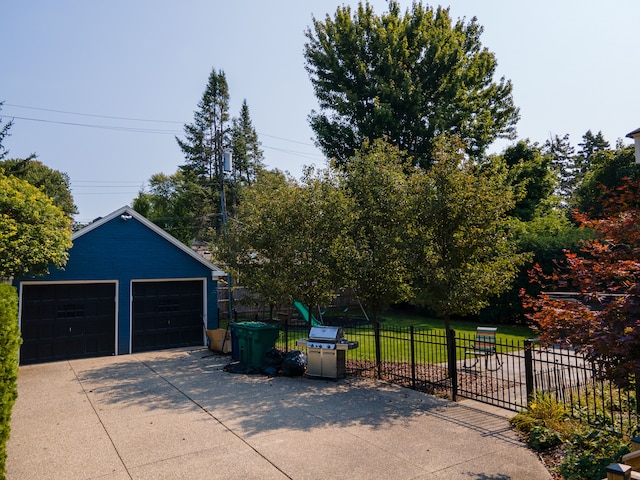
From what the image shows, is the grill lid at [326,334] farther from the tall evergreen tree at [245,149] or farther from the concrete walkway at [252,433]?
the tall evergreen tree at [245,149]

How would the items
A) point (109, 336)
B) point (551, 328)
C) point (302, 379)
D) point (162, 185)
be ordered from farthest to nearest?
point (162, 185) → point (109, 336) → point (302, 379) → point (551, 328)

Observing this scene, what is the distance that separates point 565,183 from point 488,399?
58262 mm

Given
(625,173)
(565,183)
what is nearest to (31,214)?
(625,173)

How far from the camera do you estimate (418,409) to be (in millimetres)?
7031

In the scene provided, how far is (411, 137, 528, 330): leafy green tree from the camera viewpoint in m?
8.16

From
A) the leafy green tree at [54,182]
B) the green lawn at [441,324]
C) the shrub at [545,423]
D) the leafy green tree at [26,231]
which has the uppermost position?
the leafy green tree at [54,182]

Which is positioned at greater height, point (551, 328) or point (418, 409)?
point (551, 328)

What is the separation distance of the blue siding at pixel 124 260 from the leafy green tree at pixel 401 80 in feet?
43.3

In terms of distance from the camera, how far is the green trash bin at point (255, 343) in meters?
10.0

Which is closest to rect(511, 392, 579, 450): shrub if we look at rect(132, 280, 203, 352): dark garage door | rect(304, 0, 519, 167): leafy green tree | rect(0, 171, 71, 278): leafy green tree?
rect(0, 171, 71, 278): leafy green tree

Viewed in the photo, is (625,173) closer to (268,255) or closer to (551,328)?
(268,255)

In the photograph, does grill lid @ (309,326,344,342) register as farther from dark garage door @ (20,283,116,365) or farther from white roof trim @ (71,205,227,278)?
dark garage door @ (20,283,116,365)

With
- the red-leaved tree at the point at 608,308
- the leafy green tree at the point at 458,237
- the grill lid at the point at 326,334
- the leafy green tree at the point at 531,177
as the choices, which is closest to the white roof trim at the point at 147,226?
the grill lid at the point at 326,334

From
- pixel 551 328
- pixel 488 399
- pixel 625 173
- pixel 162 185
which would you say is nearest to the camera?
pixel 551 328
